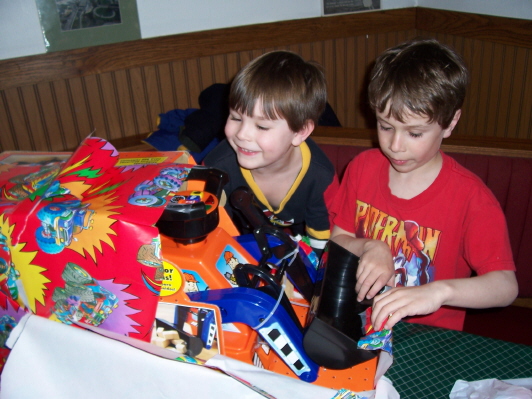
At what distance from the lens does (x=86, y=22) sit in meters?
2.30

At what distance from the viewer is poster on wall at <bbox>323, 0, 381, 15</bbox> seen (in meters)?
2.86

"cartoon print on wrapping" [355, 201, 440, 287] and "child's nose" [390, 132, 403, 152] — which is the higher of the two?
"child's nose" [390, 132, 403, 152]

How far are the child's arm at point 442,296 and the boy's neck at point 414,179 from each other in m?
0.27

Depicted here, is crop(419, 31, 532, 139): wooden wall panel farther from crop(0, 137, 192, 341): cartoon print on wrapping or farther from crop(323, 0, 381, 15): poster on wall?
crop(0, 137, 192, 341): cartoon print on wrapping

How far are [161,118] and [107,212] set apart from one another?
76.9 inches

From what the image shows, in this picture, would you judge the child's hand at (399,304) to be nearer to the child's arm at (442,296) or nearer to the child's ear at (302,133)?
the child's arm at (442,296)

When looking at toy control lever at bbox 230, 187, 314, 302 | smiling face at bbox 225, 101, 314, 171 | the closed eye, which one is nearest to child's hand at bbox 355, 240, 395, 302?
toy control lever at bbox 230, 187, 314, 302

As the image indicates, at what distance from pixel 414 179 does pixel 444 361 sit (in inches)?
18.4

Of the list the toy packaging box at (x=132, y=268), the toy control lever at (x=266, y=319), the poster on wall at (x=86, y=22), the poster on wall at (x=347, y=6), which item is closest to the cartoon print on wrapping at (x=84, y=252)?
the toy packaging box at (x=132, y=268)

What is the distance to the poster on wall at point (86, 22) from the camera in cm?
221

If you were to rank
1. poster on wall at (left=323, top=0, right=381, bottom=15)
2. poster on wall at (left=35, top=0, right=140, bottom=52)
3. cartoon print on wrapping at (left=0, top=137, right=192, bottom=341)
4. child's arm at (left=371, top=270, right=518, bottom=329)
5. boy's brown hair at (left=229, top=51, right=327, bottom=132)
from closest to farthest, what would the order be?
cartoon print on wrapping at (left=0, top=137, right=192, bottom=341) < child's arm at (left=371, top=270, right=518, bottom=329) < boy's brown hair at (left=229, top=51, right=327, bottom=132) < poster on wall at (left=35, top=0, right=140, bottom=52) < poster on wall at (left=323, top=0, right=381, bottom=15)

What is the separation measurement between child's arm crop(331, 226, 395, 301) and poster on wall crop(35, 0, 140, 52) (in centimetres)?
189

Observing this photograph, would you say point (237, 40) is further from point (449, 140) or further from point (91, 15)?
point (449, 140)

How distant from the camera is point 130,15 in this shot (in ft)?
7.77
